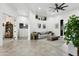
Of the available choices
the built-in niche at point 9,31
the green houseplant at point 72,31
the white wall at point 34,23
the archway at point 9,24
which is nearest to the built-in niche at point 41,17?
the white wall at point 34,23

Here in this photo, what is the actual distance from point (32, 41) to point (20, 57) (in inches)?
51.3

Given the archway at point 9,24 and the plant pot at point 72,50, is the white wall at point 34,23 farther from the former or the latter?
the plant pot at point 72,50

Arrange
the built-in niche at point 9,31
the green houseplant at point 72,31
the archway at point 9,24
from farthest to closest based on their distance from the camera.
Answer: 1. the built-in niche at point 9,31
2. the archway at point 9,24
3. the green houseplant at point 72,31

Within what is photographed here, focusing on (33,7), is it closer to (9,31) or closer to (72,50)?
(72,50)

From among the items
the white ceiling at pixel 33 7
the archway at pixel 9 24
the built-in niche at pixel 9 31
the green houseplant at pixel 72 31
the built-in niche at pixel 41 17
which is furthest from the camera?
the built-in niche at pixel 9 31

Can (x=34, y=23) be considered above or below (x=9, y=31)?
above

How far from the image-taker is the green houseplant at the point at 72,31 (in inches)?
140

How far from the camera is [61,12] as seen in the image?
167 inches

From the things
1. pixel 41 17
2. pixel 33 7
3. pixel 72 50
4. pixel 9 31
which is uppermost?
pixel 33 7

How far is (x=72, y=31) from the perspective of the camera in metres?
3.64

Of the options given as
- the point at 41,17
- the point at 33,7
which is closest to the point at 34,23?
the point at 41,17

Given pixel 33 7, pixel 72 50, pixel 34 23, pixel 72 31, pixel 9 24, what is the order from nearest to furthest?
pixel 72 31
pixel 72 50
pixel 33 7
pixel 34 23
pixel 9 24

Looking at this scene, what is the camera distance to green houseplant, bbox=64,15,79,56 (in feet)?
11.7

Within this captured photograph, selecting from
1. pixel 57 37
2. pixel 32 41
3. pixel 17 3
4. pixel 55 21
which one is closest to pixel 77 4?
pixel 55 21
